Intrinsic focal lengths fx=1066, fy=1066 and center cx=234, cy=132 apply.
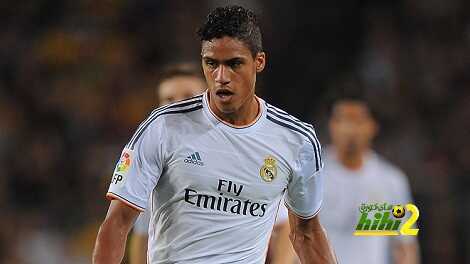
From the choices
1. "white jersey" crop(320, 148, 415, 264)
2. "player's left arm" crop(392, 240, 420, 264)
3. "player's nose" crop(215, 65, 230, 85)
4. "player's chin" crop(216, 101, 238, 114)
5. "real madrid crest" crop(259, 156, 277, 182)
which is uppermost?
"player's nose" crop(215, 65, 230, 85)

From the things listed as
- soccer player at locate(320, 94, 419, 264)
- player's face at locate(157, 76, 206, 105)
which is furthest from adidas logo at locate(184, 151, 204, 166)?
soccer player at locate(320, 94, 419, 264)

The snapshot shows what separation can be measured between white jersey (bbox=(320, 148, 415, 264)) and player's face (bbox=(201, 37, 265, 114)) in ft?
8.63

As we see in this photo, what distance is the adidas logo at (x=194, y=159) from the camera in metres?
4.23

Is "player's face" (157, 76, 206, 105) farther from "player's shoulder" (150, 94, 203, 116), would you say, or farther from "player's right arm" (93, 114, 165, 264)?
"player's right arm" (93, 114, 165, 264)

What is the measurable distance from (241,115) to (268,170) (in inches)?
9.9

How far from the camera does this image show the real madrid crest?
4.36 metres

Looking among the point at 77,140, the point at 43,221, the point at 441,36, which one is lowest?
the point at 43,221

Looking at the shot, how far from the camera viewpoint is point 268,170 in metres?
4.37

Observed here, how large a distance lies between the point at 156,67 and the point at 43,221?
2.24 meters

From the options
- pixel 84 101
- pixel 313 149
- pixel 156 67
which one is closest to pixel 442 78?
pixel 156 67

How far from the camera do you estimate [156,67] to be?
35.5ft

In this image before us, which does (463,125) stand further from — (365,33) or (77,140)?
(77,140)

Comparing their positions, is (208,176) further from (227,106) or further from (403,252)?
(403,252)

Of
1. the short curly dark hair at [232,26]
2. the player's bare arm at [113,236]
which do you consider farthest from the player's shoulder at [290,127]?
the player's bare arm at [113,236]
